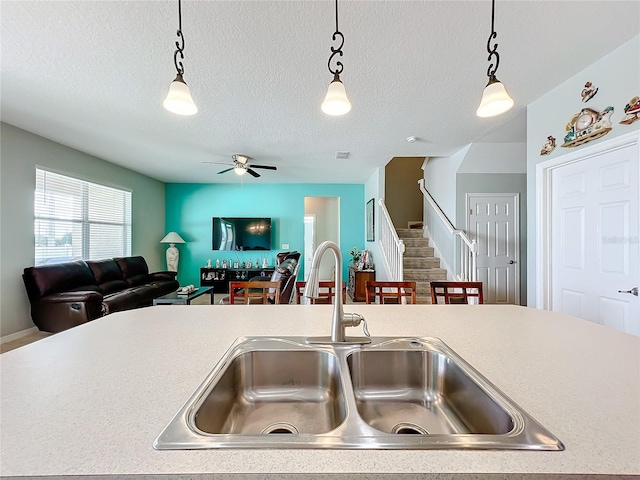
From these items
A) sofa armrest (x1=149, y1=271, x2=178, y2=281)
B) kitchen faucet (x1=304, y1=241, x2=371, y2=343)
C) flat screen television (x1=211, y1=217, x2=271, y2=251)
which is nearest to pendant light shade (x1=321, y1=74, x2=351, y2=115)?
kitchen faucet (x1=304, y1=241, x2=371, y2=343)

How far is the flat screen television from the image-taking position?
6367 mm

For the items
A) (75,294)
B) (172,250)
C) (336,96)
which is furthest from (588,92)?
(172,250)

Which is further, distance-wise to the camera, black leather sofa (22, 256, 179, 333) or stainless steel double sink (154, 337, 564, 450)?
black leather sofa (22, 256, 179, 333)

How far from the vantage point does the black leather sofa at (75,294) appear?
10.7ft

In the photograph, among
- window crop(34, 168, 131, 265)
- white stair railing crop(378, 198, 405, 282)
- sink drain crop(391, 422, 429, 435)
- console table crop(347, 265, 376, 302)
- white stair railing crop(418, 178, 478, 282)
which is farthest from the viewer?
console table crop(347, 265, 376, 302)

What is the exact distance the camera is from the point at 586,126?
2.22 metres

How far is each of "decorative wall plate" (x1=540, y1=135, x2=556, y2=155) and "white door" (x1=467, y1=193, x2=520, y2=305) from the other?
5.55 feet

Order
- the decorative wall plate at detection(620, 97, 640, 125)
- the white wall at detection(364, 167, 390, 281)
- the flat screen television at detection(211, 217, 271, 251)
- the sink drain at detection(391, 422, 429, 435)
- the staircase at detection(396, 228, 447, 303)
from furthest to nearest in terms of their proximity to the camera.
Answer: the flat screen television at detection(211, 217, 271, 251) → the white wall at detection(364, 167, 390, 281) → the staircase at detection(396, 228, 447, 303) → the decorative wall plate at detection(620, 97, 640, 125) → the sink drain at detection(391, 422, 429, 435)

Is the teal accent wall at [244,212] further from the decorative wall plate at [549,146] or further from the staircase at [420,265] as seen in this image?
the decorative wall plate at [549,146]

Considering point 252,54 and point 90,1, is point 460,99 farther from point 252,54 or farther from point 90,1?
point 90,1

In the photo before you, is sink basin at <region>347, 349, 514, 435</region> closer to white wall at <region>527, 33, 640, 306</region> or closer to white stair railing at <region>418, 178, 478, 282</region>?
white wall at <region>527, 33, 640, 306</region>

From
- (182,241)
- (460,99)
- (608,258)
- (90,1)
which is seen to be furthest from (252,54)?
(182,241)

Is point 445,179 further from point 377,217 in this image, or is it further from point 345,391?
point 345,391

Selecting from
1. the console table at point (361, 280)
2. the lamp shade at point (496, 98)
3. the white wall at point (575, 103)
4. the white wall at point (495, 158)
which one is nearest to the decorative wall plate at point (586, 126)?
the white wall at point (575, 103)
